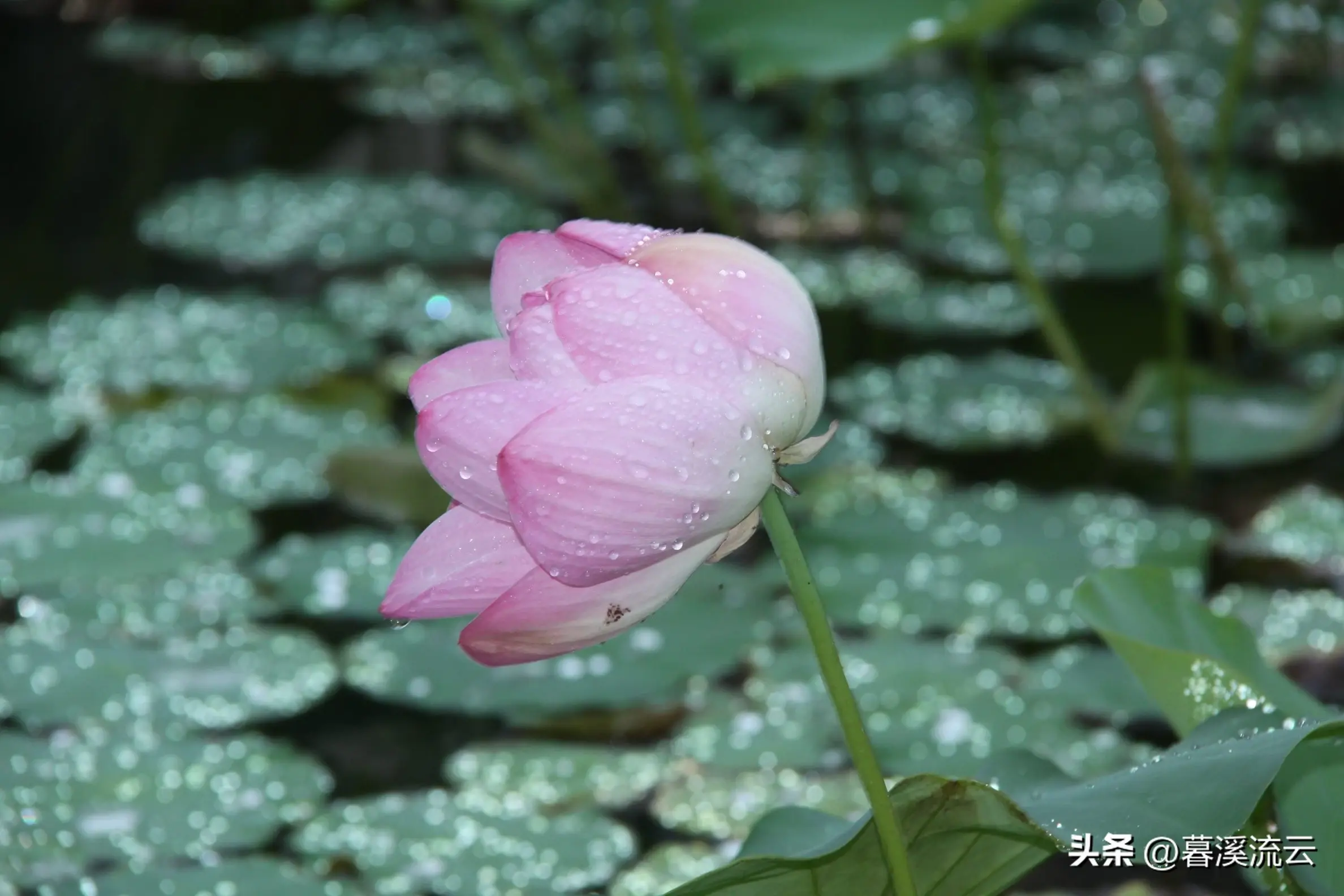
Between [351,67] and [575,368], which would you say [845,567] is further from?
[351,67]

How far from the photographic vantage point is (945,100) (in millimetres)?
3301

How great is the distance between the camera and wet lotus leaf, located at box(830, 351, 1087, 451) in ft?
5.66

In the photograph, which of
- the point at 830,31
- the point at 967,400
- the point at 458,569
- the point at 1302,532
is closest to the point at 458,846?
the point at 458,569

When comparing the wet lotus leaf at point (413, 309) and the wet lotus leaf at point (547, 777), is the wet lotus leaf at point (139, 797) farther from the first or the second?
the wet lotus leaf at point (413, 309)

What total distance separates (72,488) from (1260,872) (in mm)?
1207

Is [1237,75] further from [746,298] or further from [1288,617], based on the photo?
[746,298]

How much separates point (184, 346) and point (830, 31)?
842 mm

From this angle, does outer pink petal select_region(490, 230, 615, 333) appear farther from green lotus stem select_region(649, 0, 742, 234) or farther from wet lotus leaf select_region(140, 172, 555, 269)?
wet lotus leaf select_region(140, 172, 555, 269)

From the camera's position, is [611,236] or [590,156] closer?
[611,236]

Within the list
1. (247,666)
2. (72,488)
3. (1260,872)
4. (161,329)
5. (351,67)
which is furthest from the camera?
(351,67)

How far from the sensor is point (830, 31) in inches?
69.1

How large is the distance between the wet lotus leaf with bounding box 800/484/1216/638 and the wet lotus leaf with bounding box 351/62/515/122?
1.91 m

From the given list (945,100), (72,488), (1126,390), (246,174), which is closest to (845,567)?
(1126,390)

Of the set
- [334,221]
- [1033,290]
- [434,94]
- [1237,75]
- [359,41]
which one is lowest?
[359,41]
